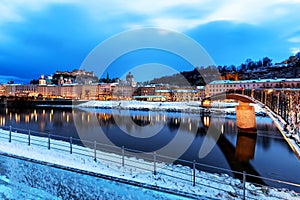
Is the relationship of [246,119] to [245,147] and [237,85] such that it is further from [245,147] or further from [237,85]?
[237,85]

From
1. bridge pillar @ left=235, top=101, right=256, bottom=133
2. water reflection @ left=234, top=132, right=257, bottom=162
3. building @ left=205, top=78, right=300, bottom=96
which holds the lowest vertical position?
water reflection @ left=234, top=132, right=257, bottom=162

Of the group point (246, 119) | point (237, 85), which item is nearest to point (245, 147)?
point (246, 119)

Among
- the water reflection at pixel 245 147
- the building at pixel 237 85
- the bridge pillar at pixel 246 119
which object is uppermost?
the building at pixel 237 85

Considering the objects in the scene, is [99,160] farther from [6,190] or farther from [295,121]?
[295,121]

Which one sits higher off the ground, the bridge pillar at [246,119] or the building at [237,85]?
the building at [237,85]

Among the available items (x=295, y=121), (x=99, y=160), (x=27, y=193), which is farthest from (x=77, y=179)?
(x=295, y=121)

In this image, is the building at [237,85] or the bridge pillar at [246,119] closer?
the bridge pillar at [246,119]

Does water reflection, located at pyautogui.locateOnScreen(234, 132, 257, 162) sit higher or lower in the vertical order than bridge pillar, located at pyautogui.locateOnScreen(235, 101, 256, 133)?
lower

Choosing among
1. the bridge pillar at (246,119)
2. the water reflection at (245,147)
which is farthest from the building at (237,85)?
the water reflection at (245,147)

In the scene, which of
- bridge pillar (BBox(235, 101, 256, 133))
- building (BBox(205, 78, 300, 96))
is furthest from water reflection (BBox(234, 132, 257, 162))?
building (BBox(205, 78, 300, 96))

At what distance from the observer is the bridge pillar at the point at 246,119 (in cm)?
3691

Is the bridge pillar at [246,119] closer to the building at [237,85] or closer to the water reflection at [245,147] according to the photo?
the water reflection at [245,147]

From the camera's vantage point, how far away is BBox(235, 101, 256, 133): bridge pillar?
36.9 meters

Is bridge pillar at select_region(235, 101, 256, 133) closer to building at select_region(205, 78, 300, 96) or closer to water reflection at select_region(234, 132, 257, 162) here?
water reflection at select_region(234, 132, 257, 162)
